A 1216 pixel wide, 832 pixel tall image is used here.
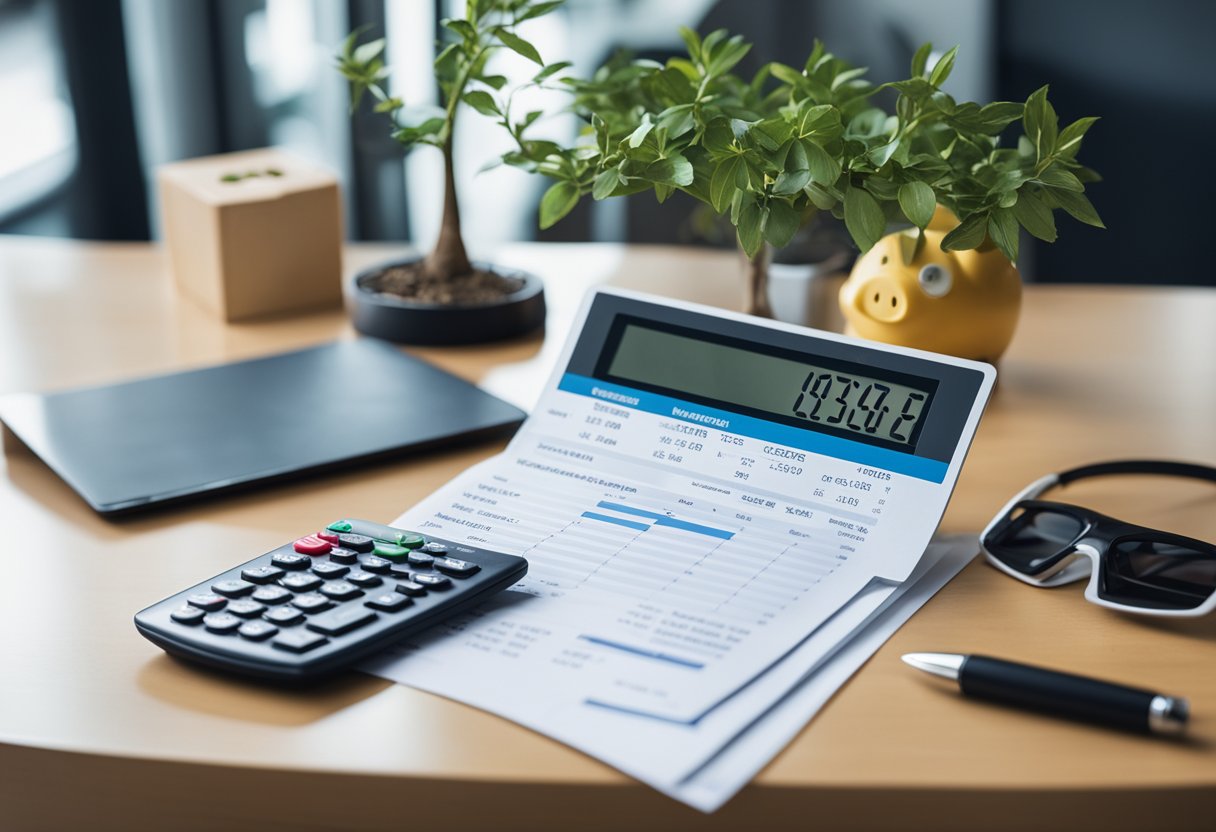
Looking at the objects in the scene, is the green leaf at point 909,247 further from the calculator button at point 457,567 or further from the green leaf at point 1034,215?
the calculator button at point 457,567

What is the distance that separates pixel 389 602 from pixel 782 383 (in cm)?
28

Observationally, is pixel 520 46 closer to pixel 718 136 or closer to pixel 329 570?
pixel 718 136

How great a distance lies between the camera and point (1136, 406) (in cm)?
96

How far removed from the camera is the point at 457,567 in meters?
0.63

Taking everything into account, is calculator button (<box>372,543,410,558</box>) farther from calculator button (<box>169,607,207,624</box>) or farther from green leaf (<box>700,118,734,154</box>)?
green leaf (<box>700,118,734,154</box>)

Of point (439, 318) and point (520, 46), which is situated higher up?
point (520, 46)

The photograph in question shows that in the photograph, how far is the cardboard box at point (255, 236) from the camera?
114 cm

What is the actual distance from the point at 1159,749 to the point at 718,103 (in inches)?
22.4

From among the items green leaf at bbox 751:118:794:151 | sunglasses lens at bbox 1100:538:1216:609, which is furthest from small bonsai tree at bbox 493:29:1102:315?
sunglasses lens at bbox 1100:538:1216:609

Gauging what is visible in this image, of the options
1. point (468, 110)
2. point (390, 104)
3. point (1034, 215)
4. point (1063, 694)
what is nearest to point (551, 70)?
point (390, 104)

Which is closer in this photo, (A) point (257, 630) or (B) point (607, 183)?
(A) point (257, 630)

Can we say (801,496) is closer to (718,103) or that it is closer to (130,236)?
(718,103)

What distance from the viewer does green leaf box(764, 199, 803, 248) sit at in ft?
2.51

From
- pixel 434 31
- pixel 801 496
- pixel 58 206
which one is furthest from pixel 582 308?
pixel 58 206
